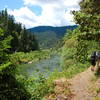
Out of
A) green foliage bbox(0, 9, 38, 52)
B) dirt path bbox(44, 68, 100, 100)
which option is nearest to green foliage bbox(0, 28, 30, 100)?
dirt path bbox(44, 68, 100, 100)

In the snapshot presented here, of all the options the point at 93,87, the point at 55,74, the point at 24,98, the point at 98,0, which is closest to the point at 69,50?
the point at 55,74

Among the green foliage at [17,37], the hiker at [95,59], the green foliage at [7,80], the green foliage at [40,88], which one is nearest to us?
the green foliage at [7,80]

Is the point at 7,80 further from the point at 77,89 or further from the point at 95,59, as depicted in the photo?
the point at 95,59

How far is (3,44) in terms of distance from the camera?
8.65 meters

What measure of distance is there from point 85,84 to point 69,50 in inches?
480

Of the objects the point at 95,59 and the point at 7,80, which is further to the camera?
the point at 95,59

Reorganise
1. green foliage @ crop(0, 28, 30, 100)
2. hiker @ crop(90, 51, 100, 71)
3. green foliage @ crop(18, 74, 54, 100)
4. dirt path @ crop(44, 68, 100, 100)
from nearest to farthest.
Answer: green foliage @ crop(0, 28, 30, 100) → green foliage @ crop(18, 74, 54, 100) → dirt path @ crop(44, 68, 100, 100) → hiker @ crop(90, 51, 100, 71)

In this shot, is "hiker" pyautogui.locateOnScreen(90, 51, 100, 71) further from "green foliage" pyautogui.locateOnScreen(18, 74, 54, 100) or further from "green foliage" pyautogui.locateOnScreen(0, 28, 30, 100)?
"green foliage" pyautogui.locateOnScreen(0, 28, 30, 100)

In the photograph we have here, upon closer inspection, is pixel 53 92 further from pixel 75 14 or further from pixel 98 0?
pixel 98 0

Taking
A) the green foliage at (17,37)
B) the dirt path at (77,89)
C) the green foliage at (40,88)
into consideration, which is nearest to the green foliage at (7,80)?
the green foliage at (40,88)

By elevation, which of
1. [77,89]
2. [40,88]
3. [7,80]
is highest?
[7,80]

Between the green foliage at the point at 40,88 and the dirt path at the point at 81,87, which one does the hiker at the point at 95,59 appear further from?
the green foliage at the point at 40,88

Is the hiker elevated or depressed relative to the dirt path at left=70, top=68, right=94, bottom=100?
elevated

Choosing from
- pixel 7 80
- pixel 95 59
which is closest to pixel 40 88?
pixel 7 80
